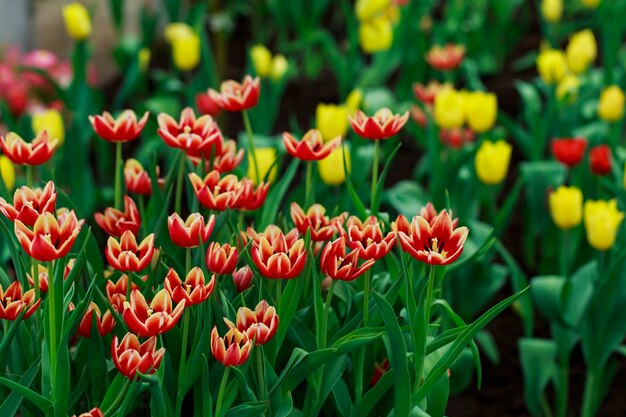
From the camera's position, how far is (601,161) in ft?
7.93

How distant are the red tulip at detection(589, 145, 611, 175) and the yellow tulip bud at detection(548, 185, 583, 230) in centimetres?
24

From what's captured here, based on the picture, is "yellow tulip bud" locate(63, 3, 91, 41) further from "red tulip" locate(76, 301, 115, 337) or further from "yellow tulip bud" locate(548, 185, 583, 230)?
"red tulip" locate(76, 301, 115, 337)

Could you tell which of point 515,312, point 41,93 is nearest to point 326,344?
point 515,312

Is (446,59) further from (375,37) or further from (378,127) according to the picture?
(378,127)

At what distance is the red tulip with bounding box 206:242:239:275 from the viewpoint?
4.56 ft

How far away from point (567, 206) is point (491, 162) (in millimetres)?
232

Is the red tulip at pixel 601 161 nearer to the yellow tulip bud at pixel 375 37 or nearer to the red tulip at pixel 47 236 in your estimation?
the yellow tulip bud at pixel 375 37

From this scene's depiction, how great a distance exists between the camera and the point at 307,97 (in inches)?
151

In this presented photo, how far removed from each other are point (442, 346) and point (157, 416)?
1.35 ft

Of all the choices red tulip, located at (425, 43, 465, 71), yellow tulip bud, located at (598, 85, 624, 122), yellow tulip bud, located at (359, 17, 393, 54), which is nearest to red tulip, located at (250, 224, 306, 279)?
yellow tulip bud, located at (598, 85, 624, 122)

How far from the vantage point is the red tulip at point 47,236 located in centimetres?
124

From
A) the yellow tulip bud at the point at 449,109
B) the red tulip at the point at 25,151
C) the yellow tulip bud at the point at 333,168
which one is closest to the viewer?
the red tulip at the point at 25,151

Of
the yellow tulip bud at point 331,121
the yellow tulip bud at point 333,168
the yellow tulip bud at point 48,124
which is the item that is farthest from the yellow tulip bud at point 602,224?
the yellow tulip bud at point 48,124

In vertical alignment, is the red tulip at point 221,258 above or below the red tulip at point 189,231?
below
